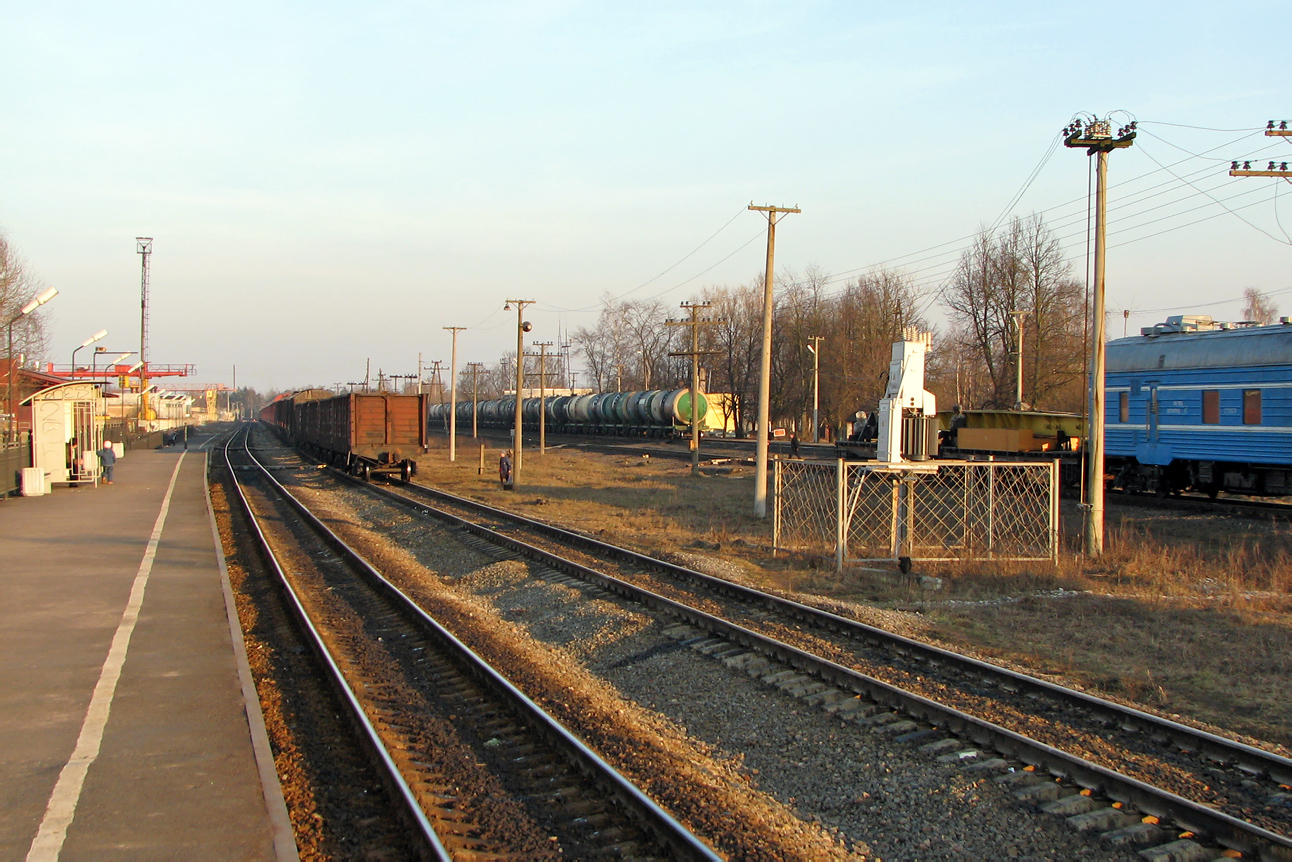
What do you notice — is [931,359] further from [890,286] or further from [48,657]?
[48,657]

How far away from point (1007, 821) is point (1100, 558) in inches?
386

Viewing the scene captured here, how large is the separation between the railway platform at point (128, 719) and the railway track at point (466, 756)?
85 centimetres

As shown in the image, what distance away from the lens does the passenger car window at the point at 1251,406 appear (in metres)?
17.5

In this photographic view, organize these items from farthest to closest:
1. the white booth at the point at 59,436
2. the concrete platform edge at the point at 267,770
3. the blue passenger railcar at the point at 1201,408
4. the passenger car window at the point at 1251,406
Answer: the white booth at the point at 59,436 < the passenger car window at the point at 1251,406 < the blue passenger railcar at the point at 1201,408 < the concrete platform edge at the point at 267,770

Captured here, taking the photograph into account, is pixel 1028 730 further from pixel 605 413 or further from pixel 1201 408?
pixel 605 413

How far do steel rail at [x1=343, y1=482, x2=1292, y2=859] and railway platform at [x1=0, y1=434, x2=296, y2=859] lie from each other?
178 inches

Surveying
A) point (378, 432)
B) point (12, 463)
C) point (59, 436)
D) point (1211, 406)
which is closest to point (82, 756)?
point (1211, 406)

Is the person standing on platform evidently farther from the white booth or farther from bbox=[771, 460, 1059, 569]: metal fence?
bbox=[771, 460, 1059, 569]: metal fence

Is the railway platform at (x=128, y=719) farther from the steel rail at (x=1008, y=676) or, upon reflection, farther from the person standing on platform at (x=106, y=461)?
the person standing on platform at (x=106, y=461)

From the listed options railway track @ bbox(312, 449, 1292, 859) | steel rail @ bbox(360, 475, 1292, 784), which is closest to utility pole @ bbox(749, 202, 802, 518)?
steel rail @ bbox(360, 475, 1292, 784)

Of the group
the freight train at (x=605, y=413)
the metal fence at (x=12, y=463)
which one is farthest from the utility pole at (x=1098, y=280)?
the freight train at (x=605, y=413)

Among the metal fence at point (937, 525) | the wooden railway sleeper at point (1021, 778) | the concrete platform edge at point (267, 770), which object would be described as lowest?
the wooden railway sleeper at point (1021, 778)

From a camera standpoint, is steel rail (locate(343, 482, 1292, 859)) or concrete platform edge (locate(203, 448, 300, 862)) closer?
concrete platform edge (locate(203, 448, 300, 862))

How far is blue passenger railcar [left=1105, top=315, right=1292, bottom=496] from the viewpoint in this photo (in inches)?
680
